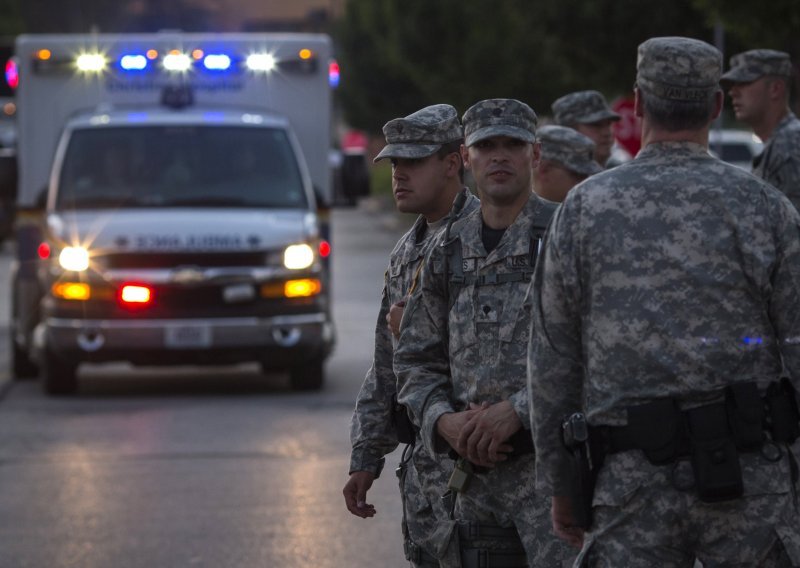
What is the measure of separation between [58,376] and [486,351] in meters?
8.98

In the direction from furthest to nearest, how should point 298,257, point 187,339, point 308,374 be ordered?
point 308,374
point 298,257
point 187,339

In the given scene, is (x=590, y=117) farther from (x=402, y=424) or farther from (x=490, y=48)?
(x=490, y=48)

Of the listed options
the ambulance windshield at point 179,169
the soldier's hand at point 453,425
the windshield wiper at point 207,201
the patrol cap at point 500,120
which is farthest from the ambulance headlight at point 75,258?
the soldier's hand at point 453,425

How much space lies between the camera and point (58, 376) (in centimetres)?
1322

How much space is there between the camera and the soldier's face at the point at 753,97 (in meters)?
7.84

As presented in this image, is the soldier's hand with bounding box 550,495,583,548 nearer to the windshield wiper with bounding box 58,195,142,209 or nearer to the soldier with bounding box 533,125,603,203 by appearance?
the soldier with bounding box 533,125,603,203

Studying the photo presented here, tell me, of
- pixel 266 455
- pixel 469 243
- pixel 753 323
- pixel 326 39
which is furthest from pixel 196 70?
pixel 753 323

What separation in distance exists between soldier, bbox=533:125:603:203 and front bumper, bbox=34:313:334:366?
599 cm

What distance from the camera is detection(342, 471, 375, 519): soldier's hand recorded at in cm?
519

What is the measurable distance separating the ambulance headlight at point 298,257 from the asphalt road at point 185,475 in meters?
0.93

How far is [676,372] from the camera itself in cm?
392

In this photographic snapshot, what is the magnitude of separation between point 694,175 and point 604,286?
31cm

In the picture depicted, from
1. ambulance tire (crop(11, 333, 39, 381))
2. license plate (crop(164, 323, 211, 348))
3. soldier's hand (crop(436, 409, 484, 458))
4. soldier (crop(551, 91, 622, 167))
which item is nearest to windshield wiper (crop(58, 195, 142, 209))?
license plate (crop(164, 323, 211, 348))

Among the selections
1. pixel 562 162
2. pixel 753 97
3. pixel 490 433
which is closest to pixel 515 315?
pixel 490 433
